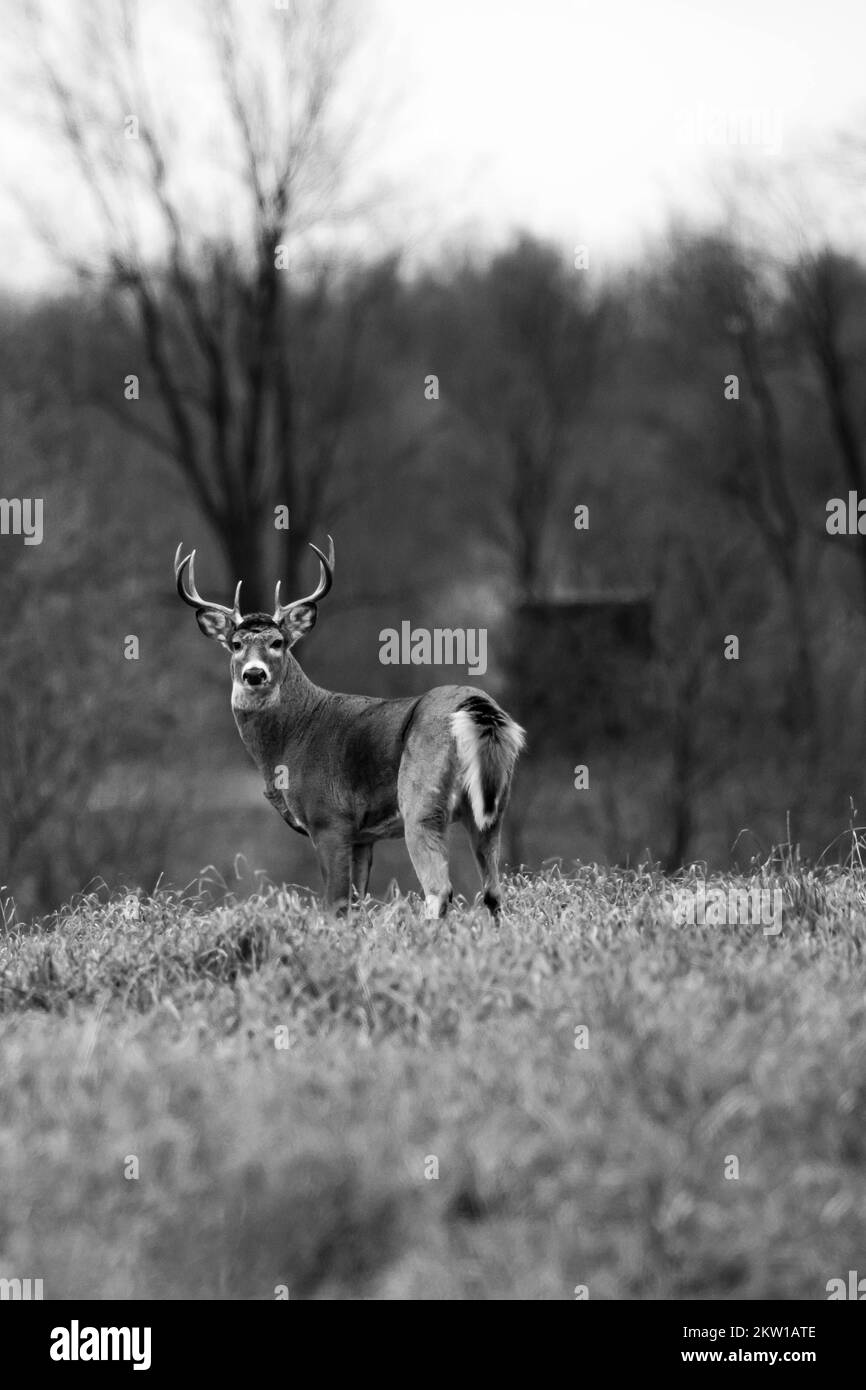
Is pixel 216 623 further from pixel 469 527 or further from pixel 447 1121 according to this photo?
pixel 469 527

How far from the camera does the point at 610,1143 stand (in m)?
4.98

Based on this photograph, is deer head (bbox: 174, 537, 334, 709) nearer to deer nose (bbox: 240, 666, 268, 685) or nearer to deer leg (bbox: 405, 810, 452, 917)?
deer nose (bbox: 240, 666, 268, 685)

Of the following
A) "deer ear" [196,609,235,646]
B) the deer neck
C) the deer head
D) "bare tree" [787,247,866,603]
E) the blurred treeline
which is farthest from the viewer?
"bare tree" [787,247,866,603]

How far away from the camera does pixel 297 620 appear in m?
9.99

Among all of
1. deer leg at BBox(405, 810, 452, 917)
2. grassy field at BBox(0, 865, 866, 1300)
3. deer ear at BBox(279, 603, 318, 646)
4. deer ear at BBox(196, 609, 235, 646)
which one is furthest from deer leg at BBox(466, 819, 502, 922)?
deer ear at BBox(196, 609, 235, 646)

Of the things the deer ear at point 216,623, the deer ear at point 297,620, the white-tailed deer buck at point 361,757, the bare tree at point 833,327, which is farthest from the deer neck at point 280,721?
the bare tree at point 833,327

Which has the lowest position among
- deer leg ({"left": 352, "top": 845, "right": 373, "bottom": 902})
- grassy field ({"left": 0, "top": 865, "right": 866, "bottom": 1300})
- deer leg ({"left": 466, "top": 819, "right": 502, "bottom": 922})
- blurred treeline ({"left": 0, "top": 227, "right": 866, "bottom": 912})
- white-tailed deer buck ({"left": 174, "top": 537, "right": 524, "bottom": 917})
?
grassy field ({"left": 0, "top": 865, "right": 866, "bottom": 1300})

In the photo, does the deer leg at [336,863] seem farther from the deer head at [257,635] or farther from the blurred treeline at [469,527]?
the blurred treeline at [469,527]

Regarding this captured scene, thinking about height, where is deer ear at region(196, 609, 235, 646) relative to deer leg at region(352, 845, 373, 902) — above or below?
above

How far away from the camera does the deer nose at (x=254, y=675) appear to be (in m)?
9.59

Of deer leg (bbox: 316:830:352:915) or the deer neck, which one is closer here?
deer leg (bbox: 316:830:352:915)

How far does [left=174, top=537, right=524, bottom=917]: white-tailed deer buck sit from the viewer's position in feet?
28.3

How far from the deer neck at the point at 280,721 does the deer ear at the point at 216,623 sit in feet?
1.39

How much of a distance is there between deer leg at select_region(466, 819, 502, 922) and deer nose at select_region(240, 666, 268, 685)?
1.49 meters
